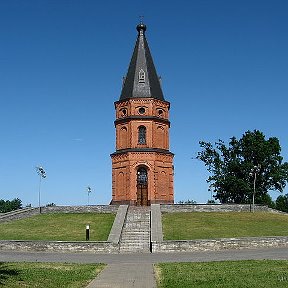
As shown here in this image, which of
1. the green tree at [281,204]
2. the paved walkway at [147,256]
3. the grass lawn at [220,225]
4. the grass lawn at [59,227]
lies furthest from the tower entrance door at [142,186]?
the green tree at [281,204]

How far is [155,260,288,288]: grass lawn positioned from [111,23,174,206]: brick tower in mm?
22840

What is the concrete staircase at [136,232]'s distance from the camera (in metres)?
27.1

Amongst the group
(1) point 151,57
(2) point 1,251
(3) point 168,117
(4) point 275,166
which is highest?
(1) point 151,57

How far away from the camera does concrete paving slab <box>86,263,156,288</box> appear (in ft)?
45.1

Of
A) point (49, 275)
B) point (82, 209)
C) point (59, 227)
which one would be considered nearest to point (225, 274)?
point (49, 275)

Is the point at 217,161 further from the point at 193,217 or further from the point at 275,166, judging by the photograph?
the point at 193,217

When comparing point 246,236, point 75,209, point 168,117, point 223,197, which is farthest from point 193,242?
point 223,197

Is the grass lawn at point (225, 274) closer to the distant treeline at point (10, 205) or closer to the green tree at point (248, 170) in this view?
the green tree at point (248, 170)

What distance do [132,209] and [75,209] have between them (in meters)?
5.35

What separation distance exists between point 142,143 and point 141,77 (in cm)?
674

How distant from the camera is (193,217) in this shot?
3534 centimetres

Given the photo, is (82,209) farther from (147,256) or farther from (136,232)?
(147,256)

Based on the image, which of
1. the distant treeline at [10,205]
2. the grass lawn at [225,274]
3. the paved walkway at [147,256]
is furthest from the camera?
the distant treeline at [10,205]

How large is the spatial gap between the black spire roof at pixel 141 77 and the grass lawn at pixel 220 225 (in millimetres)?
13061
